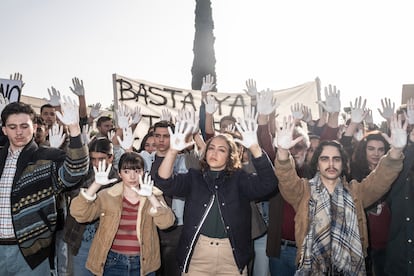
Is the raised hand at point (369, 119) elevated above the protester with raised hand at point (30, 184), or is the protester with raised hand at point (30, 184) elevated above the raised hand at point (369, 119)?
the raised hand at point (369, 119)

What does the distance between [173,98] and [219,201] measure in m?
5.13

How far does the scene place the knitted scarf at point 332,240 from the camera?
3307mm

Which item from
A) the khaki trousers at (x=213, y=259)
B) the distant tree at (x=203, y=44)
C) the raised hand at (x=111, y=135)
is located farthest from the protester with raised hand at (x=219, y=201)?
the distant tree at (x=203, y=44)

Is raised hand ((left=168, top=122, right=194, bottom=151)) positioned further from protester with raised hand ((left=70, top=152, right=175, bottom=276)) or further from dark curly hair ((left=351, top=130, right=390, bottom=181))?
dark curly hair ((left=351, top=130, right=390, bottom=181))

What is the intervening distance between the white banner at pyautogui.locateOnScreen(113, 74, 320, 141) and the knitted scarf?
15.7 feet

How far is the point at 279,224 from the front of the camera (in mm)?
3926

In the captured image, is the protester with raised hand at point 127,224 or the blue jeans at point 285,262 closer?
the protester with raised hand at point 127,224

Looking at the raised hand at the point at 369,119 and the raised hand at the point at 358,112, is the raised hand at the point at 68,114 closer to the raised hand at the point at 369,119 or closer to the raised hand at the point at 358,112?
the raised hand at the point at 358,112

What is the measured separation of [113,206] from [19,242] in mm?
743

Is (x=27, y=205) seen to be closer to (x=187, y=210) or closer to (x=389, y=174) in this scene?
(x=187, y=210)

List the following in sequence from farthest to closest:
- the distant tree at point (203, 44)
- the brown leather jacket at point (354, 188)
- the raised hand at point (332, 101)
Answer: the distant tree at point (203, 44)
the raised hand at point (332, 101)
the brown leather jacket at point (354, 188)

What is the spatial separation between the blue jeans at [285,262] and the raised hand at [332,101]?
1.88 m

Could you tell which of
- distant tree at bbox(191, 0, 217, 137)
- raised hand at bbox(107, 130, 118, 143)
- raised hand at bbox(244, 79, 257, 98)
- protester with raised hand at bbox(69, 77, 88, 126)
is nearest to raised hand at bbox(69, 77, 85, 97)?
protester with raised hand at bbox(69, 77, 88, 126)

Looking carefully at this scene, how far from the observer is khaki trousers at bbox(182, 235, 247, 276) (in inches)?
131
